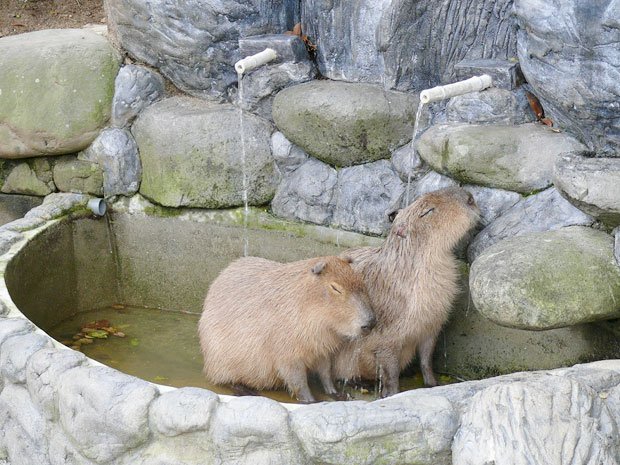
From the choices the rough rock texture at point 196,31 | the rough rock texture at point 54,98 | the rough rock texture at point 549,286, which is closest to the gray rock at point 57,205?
the rough rock texture at point 54,98

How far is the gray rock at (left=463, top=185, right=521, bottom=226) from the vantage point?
5602mm

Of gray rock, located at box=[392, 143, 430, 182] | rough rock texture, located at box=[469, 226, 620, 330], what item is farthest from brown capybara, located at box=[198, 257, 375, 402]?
gray rock, located at box=[392, 143, 430, 182]

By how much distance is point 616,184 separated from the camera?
4.71 metres

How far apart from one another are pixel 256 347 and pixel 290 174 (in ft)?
5.10

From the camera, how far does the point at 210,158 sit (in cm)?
665

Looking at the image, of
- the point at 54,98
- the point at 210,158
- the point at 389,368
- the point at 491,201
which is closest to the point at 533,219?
the point at 491,201

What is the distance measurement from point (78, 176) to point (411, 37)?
2.55 m

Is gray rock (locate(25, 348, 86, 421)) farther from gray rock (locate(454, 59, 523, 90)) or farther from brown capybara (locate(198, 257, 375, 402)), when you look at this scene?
gray rock (locate(454, 59, 523, 90))

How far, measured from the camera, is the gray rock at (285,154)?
6.54 metres

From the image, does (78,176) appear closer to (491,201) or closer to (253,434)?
(491,201)

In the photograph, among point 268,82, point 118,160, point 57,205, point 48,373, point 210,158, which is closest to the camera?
point 48,373

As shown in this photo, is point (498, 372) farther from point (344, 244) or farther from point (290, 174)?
point (290, 174)

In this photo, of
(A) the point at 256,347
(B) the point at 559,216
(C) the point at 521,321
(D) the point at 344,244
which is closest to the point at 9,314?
(A) the point at 256,347

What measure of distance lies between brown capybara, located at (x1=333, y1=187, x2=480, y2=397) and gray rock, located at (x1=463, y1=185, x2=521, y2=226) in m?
0.10
